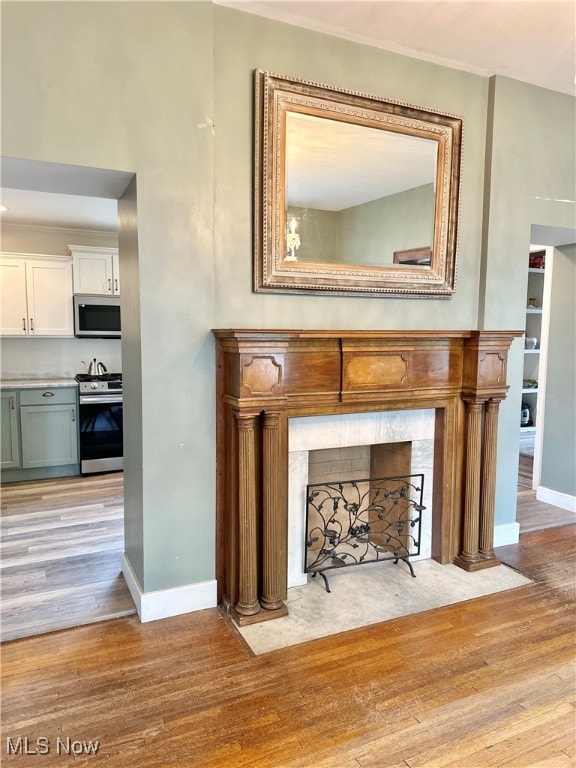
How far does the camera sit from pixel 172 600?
8.23ft

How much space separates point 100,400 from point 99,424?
0.24 meters

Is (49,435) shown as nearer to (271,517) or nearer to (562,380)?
(271,517)

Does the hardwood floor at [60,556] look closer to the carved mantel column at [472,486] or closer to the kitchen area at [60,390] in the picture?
the kitchen area at [60,390]

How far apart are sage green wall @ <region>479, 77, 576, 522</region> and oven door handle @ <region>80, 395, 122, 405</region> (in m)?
3.51

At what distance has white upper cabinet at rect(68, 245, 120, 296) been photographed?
5219 mm

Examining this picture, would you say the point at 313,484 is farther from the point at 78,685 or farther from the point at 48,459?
the point at 48,459

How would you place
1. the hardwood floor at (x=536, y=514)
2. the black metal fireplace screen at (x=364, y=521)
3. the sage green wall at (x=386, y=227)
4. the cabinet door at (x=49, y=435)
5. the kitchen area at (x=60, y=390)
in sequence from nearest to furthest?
the sage green wall at (x=386, y=227)
the black metal fireplace screen at (x=364, y=521)
the hardwood floor at (x=536, y=514)
the kitchen area at (x=60, y=390)
the cabinet door at (x=49, y=435)

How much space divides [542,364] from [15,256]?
197 inches

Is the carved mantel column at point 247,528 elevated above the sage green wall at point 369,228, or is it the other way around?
the sage green wall at point 369,228

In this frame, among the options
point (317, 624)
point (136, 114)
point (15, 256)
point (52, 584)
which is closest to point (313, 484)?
point (317, 624)

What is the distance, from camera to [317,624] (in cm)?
245

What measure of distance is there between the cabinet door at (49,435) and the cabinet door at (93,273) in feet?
4.15

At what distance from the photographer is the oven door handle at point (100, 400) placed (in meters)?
4.95
